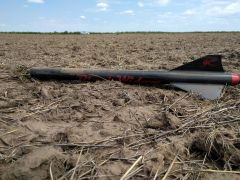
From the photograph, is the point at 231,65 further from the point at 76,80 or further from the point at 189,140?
the point at 189,140

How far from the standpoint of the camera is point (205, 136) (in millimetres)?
3650

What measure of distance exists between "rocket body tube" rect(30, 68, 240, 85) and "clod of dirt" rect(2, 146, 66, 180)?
301 centimetres

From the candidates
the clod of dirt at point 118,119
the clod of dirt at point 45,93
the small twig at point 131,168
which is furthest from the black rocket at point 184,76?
the small twig at point 131,168

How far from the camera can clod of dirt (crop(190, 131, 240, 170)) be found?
3.33 meters

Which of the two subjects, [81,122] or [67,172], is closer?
[67,172]

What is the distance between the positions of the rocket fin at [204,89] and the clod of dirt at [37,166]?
10.1 ft

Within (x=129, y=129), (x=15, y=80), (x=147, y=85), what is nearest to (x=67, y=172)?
(x=129, y=129)

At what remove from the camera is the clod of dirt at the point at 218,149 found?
3.33 metres

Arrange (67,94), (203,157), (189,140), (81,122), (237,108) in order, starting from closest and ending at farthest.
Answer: (203,157)
(189,140)
(81,122)
(237,108)
(67,94)

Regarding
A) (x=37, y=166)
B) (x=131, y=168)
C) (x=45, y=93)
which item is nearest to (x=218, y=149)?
(x=131, y=168)

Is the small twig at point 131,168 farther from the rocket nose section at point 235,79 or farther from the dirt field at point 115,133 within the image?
the rocket nose section at point 235,79

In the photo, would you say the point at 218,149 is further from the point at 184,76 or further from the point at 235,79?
the point at 235,79

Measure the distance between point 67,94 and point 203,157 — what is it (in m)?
2.62

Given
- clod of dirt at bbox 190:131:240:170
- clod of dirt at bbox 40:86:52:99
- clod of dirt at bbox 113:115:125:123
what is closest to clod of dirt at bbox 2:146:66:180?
clod of dirt at bbox 113:115:125:123
